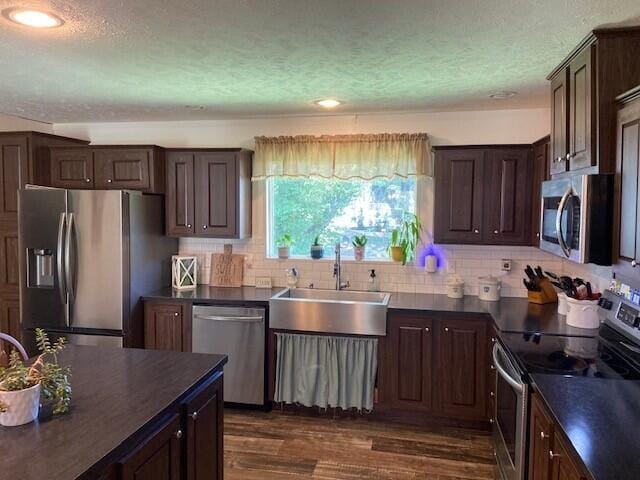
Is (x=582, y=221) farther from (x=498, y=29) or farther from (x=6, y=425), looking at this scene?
(x=6, y=425)

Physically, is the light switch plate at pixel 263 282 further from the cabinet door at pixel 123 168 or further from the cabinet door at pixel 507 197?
the cabinet door at pixel 507 197

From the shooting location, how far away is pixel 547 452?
186 cm

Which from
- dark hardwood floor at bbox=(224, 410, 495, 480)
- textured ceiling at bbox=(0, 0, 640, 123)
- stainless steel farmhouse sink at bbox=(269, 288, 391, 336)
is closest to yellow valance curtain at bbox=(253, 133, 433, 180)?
textured ceiling at bbox=(0, 0, 640, 123)

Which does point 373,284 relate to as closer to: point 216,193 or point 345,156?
point 345,156

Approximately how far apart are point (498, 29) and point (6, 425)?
2.45m

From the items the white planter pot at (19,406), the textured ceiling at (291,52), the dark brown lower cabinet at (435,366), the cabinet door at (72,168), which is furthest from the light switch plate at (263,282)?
the white planter pot at (19,406)

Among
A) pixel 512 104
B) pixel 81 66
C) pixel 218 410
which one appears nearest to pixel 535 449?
pixel 218 410

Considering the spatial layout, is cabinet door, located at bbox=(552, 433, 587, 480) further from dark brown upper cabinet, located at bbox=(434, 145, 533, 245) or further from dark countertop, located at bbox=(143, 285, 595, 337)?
dark brown upper cabinet, located at bbox=(434, 145, 533, 245)

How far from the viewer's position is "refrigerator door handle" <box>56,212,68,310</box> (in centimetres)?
381

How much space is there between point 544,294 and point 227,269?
105 inches

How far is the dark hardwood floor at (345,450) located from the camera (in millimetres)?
3018

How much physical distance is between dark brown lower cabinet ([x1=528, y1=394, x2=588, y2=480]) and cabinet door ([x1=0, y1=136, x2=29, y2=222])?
421cm

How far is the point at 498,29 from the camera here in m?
2.19

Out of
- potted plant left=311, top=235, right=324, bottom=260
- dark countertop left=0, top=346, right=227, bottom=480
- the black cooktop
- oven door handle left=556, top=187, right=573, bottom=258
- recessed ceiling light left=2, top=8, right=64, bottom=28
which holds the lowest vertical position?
dark countertop left=0, top=346, right=227, bottom=480
